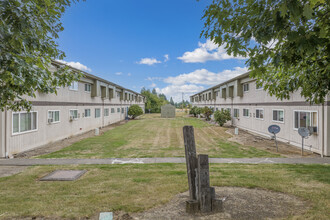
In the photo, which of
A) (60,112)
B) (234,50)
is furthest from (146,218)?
(60,112)

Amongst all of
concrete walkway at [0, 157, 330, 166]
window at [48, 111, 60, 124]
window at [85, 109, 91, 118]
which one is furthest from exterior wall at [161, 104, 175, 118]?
concrete walkway at [0, 157, 330, 166]

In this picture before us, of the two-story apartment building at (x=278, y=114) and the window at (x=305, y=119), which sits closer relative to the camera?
the two-story apartment building at (x=278, y=114)

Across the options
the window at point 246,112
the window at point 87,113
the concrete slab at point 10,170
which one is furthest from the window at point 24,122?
the window at point 246,112

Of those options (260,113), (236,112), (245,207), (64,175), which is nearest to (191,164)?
(245,207)

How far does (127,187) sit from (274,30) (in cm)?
562

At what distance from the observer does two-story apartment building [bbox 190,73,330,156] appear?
12.3m

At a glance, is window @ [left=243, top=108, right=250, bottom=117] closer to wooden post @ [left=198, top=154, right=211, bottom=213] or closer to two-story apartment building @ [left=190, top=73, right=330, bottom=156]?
two-story apartment building @ [left=190, top=73, right=330, bottom=156]

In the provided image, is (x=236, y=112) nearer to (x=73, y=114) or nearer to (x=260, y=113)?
(x=260, y=113)

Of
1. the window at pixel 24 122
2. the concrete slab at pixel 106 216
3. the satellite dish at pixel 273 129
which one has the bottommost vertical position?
the concrete slab at pixel 106 216

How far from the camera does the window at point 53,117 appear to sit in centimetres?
1619

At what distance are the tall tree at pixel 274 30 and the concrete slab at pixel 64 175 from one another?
6.66 m

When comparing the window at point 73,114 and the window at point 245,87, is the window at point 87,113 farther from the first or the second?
the window at point 245,87

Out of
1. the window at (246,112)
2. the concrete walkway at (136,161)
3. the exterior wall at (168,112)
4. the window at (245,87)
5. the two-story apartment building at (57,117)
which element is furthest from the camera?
the exterior wall at (168,112)

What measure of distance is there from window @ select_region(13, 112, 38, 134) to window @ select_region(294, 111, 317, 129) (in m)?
18.3
